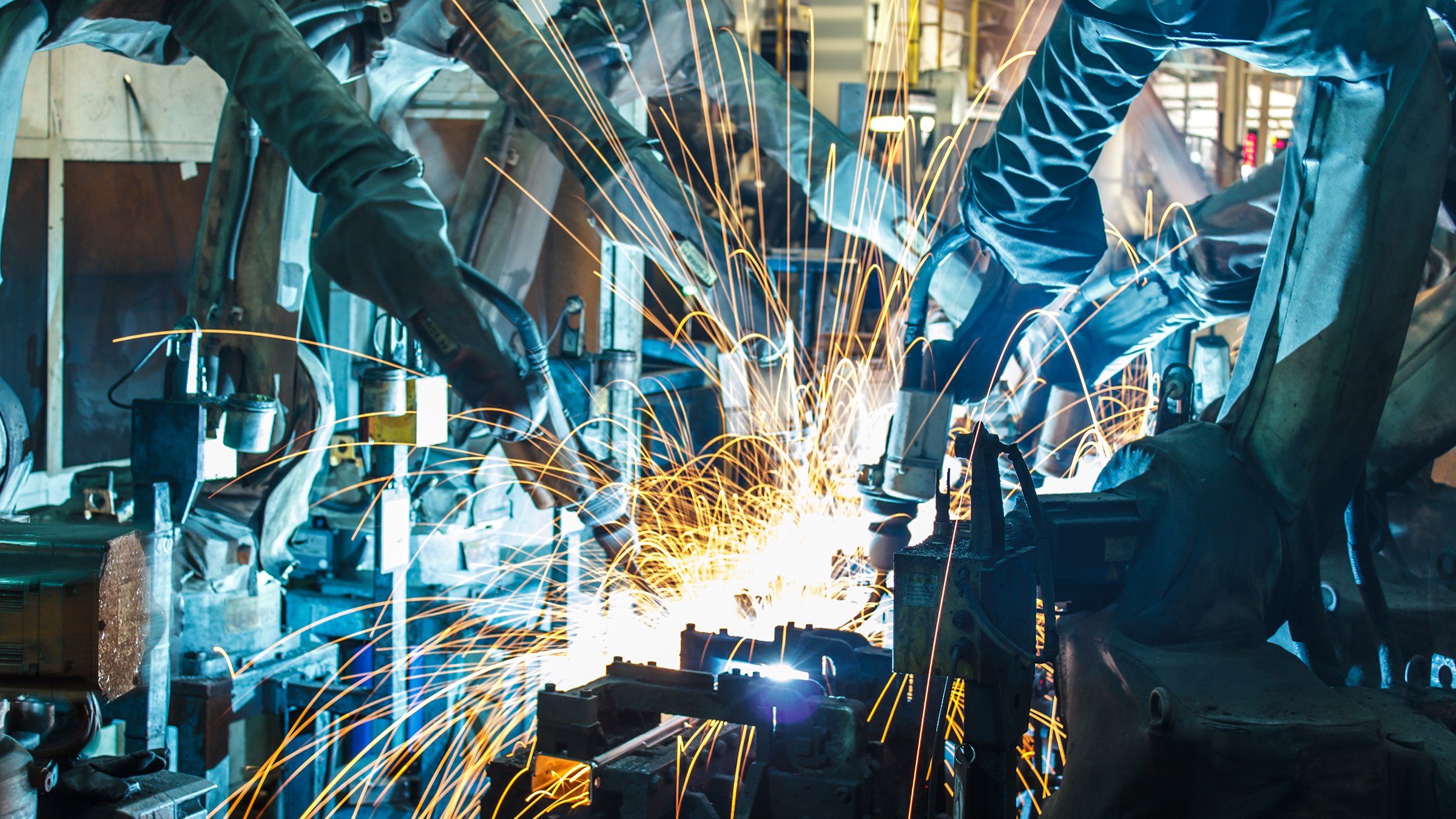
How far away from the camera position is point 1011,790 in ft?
6.53

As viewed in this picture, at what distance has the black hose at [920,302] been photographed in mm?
3234

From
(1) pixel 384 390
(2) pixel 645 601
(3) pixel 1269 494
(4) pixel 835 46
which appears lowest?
(2) pixel 645 601

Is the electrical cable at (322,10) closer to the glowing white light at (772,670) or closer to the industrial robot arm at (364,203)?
the industrial robot arm at (364,203)

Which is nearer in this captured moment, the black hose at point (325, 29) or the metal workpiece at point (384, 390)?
the metal workpiece at point (384, 390)

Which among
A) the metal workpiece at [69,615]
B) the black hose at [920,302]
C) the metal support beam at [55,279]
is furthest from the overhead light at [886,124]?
the metal workpiece at [69,615]

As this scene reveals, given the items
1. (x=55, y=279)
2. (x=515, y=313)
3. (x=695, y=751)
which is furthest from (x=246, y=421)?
(x=55, y=279)

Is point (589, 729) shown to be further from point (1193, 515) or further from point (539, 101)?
point (539, 101)

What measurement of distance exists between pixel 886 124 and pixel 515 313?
14.8 ft

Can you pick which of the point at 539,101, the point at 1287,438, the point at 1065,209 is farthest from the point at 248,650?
the point at 1287,438

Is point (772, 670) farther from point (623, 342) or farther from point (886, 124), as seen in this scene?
point (886, 124)

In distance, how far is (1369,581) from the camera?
8.16 ft

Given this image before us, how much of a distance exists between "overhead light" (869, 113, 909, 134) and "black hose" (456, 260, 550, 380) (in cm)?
436

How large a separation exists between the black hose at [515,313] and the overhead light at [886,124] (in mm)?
4362

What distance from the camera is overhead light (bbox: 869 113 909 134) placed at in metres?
7.79
